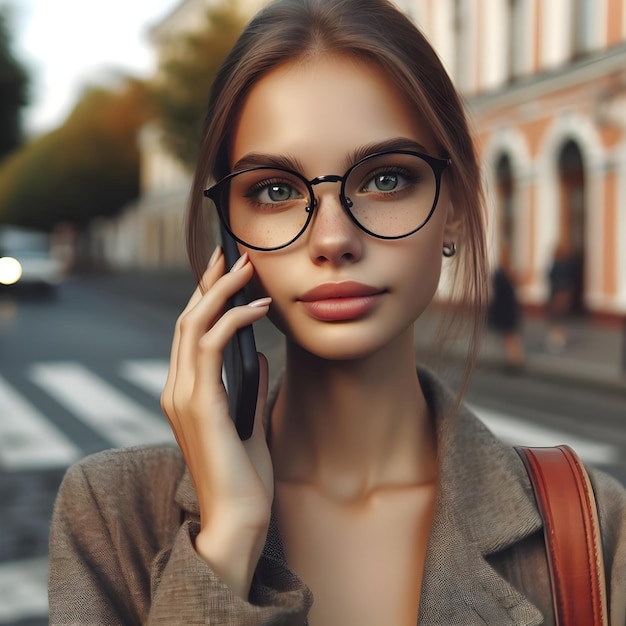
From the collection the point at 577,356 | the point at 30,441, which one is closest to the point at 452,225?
the point at 30,441

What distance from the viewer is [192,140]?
2452 cm

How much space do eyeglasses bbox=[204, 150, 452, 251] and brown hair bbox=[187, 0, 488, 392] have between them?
0.23 feet

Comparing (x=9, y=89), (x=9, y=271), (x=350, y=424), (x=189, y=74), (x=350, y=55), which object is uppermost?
(x=9, y=89)

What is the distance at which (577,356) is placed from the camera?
13570 millimetres

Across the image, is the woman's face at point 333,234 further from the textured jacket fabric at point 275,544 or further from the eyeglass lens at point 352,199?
the textured jacket fabric at point 275,544

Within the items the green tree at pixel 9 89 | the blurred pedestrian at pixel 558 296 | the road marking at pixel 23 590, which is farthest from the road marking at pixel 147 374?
the green tree at pixel 9 89

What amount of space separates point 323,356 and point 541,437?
7.22 metres

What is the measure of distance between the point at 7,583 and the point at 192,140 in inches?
821

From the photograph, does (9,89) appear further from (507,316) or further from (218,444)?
(218,444)

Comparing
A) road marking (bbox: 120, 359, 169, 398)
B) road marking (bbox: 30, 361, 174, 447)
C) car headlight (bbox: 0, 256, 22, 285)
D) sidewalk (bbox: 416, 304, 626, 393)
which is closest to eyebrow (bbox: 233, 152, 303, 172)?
car headlight (bbox: 0, 256, 22, 285)

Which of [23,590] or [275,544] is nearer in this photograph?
[275,544]

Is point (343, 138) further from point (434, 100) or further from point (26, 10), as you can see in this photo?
point (26, 10)

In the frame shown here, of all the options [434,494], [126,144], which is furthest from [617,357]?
[126,144]

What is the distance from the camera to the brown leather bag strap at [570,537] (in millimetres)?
1308
